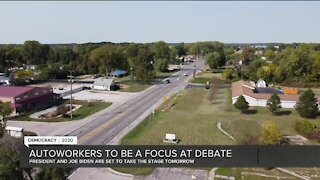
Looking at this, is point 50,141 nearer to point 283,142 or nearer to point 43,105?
point 283,142

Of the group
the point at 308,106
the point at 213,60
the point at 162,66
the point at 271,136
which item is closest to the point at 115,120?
the point at 271,136

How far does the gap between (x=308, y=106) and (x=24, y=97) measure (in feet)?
90.1

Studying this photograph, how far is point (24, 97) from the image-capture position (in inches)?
1383

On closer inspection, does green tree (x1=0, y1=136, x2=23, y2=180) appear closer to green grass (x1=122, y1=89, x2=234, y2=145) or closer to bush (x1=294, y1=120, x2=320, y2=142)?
green grass (x1=122, y1=89, x2=234, y2=145)

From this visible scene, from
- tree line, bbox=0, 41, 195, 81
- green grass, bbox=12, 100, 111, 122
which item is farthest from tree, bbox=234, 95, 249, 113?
tree line, bbox=0, 41, 195, 81

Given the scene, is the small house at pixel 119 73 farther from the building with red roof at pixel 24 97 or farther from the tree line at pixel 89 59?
Answer: the building with red roof at pixel 24 97

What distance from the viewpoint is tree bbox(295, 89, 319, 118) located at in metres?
29.7

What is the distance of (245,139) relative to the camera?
76.6 ft

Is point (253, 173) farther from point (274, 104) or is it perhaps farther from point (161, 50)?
point (161, 50)

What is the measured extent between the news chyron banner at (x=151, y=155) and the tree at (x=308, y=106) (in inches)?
762

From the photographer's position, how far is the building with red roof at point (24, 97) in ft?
112

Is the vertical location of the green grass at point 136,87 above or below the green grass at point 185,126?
above

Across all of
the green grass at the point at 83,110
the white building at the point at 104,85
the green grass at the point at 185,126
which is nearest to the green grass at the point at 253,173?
the green grass at the point at 185,126

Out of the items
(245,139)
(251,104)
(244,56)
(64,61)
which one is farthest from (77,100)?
(244,56)
